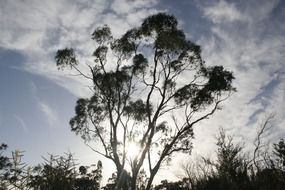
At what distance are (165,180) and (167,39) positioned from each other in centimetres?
1533

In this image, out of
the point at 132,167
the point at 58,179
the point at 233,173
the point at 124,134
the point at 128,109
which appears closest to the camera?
the point at 58,179

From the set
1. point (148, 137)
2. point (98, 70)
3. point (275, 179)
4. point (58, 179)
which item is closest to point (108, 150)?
point (148, 137)

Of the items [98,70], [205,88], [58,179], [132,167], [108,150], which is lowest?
Answer: [58,179]

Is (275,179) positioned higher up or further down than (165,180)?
further down

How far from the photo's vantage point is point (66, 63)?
1964cm

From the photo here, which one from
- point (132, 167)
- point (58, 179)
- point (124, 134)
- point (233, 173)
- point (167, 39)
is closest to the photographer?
point (58, 179)

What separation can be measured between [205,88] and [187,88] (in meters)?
1.20

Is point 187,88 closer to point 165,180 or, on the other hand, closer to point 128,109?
point 128,109

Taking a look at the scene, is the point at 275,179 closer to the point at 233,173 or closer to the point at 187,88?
the point at 233,173

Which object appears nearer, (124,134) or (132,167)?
(132,167)

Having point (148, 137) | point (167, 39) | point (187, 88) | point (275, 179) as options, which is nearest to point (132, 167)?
point (148, 137)

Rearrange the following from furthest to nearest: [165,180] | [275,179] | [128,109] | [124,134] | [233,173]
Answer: [165,180]
[128,109]
[124,134]
[233,173]
[275,179]

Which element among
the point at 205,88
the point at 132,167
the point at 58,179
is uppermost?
the point at 205,88

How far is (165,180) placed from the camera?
27.6 m
